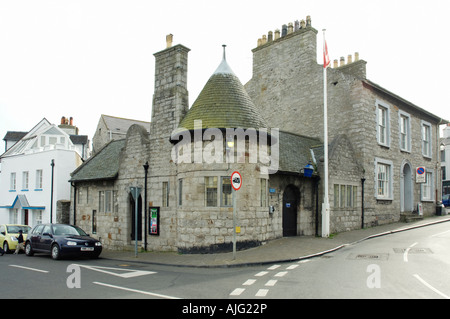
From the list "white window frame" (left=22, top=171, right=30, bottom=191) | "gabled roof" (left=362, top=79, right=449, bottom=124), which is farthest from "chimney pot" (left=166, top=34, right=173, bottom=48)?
"white window frame" (left=22, top=171, right=30, bottom=191)

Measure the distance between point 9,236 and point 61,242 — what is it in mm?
6605

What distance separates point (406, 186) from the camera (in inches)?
1041

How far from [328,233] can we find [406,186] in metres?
11.8

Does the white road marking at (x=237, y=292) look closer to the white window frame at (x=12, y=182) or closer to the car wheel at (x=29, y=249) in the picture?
the car wheel at (x=29, y=249)

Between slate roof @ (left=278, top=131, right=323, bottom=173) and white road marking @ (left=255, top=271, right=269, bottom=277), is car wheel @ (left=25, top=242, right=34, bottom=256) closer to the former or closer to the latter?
slate roof @ (left=278, top=131, right=323, bottom=173)

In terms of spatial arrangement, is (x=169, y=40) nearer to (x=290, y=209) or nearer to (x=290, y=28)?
(x=290, y=209)

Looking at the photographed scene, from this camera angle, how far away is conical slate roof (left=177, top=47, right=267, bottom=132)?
14.8 m

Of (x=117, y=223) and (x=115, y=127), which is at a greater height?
(x=115, y=127)

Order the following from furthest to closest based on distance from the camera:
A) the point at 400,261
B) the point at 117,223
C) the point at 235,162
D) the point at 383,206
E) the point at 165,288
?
the point at 383,206
the point at 117,223
the point at 235,162
the point at 400,261
the point at 165,288

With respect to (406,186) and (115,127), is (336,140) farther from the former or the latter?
(115,127)

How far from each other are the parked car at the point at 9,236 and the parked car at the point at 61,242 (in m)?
2.83

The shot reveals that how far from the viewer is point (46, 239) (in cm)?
1622

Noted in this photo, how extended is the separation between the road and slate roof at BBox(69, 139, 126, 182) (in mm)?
7681
